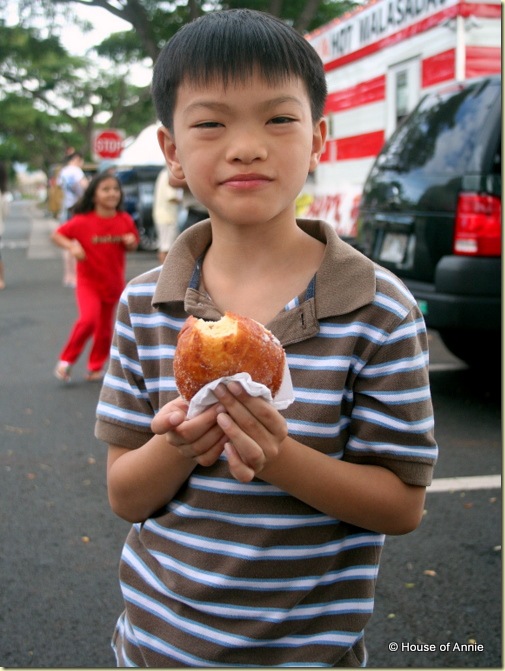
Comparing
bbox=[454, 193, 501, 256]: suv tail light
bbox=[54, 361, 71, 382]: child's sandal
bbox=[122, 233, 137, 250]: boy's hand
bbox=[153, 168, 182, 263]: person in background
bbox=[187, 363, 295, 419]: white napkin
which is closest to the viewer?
bbox=[187, 363, 295, 419]: white napkin

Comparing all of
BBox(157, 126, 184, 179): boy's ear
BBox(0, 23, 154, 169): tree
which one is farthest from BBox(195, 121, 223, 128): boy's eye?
BBox(0, 23, 154, 169): tree

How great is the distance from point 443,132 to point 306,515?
16.8 ft

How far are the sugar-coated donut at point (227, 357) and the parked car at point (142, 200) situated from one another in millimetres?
19236

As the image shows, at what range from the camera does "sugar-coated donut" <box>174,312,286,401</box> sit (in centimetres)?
141

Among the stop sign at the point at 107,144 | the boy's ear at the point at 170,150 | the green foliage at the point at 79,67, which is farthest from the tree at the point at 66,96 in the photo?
the boy's ear at the point at 170,150

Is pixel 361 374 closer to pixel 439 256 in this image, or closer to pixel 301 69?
pixel 301 69

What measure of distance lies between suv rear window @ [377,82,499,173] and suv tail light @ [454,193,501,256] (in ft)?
1.03

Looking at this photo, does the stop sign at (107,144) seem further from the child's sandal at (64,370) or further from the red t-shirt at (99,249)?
the child's sandal at (64,370)

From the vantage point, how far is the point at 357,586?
5.43ft

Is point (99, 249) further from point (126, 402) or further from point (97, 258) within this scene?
Result: point (126, 402)

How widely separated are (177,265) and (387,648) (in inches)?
77.0

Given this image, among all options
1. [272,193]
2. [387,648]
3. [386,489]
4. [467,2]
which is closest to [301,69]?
[272,193]

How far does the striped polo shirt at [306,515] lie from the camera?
1585 mm

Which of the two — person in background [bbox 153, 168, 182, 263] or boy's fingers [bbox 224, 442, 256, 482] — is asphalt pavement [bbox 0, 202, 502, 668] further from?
person in background [bbox 153, 168, 182, 263]
